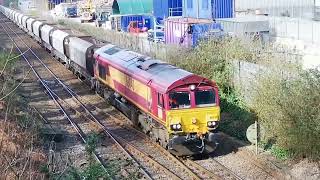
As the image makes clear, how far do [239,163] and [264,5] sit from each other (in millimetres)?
29125

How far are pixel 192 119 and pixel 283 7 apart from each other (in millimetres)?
26719

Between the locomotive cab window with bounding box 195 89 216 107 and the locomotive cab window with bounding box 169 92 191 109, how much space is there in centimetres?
30

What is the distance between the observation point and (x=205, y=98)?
15.4 m

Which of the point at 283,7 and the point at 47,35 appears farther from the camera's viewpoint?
the point at 47,35

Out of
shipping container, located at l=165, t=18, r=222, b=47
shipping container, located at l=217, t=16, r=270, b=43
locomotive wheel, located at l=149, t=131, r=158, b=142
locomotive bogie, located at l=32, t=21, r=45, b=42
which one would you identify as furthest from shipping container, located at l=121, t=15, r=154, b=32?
locomotive wheel, located at l=149, t=131, r=158, b=142

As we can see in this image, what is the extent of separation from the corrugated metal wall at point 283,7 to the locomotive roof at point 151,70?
63.4 ft

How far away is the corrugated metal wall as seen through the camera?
3706 centimetres

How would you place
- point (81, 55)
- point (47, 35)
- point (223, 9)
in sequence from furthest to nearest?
1. point (47, 35)
2. point (223, 9)
3. point (81, 55)

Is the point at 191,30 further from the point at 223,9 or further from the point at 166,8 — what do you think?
the point at 166,8

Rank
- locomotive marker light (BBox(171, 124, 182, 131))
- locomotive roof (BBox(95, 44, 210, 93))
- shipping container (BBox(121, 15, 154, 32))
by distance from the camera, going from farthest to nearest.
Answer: shipping container (BBox(121, 15, 154, 32)) < locomotive roof (BBox(95, 44, 210, 93)) < locomotive marker light (BBox(171, 124, 182, 131))

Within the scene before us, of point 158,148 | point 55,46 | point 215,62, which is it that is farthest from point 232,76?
point 55,46

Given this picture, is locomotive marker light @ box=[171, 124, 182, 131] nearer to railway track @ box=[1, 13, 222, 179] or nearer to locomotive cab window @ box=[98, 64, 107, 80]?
railway track @ box=[1, 13, 222, 179]

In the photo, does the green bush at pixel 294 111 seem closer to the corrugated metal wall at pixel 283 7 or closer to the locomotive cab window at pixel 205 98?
the locomotive cab window at pixel 205 98

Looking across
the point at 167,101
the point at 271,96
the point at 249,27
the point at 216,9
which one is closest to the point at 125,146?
Answer: the point at 167,101
